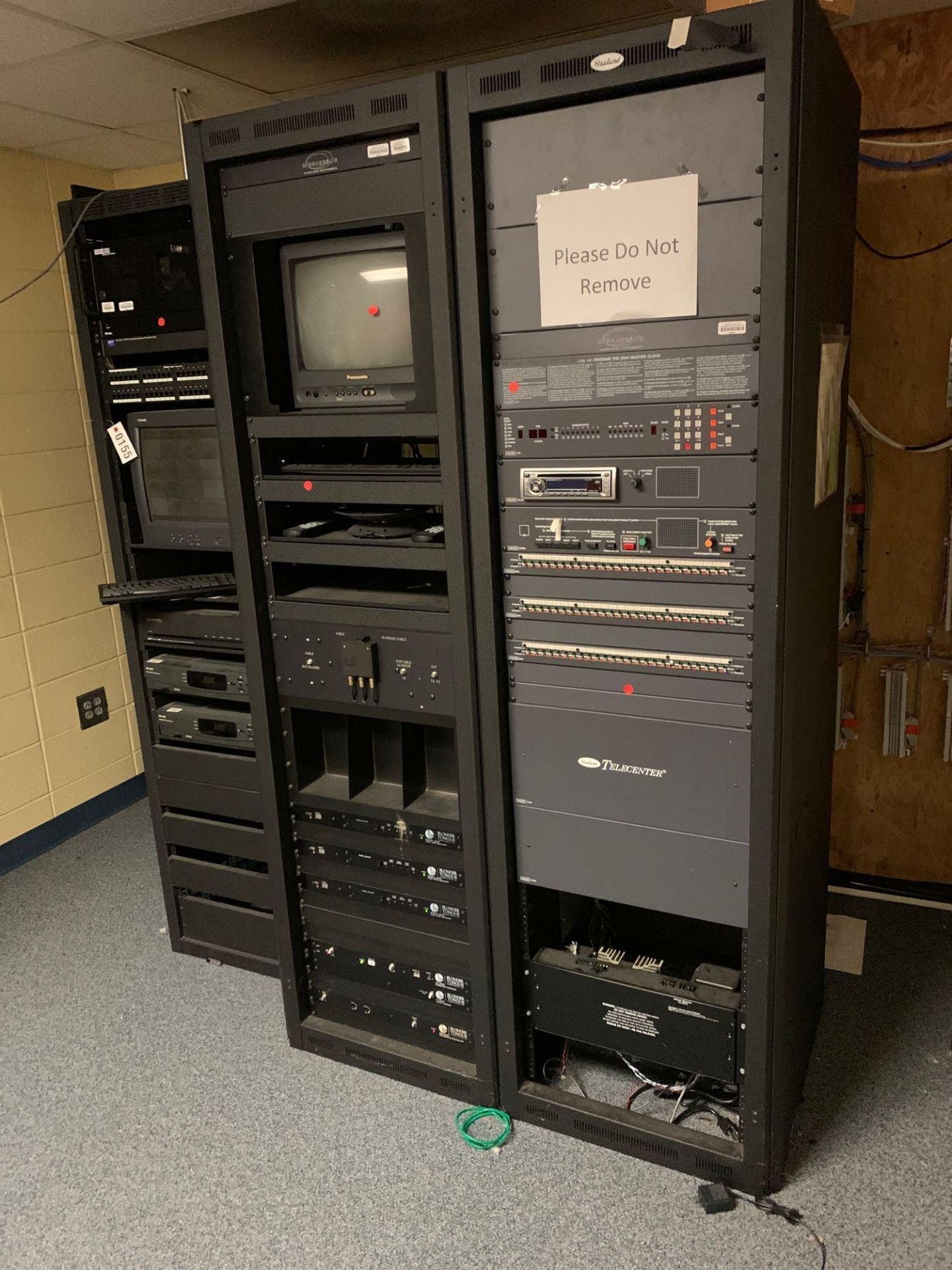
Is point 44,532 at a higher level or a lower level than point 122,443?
lower

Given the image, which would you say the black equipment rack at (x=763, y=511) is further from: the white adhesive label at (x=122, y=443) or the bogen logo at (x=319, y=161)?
the white adhesive label at (x=122, y=443)

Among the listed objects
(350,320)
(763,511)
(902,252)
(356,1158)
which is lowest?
(356,1158)

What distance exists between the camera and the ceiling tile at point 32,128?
266 centimetres

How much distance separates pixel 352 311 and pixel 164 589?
1.00m

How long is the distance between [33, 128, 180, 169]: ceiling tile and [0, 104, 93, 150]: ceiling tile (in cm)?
5

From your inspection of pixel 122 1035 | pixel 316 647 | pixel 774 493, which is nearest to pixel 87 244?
pixel 316 647

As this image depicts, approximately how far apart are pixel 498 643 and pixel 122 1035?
60.2 inches

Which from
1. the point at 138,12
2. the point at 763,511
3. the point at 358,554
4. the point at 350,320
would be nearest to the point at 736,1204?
the point at 763,511

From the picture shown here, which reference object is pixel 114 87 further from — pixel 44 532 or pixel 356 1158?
pixel 356 1158

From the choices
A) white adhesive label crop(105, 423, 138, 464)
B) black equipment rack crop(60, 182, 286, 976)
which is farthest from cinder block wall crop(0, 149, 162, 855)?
white adhesive label crop(105, 423, 138, 464)

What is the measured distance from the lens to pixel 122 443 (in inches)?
97.5

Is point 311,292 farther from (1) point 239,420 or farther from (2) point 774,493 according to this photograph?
(2) point 774,493

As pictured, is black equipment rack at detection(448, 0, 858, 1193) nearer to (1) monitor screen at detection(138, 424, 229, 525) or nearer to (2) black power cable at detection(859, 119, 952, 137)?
(2) black power cable at detection(859, 119, 952, 137)

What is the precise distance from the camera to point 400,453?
94.6 inches
